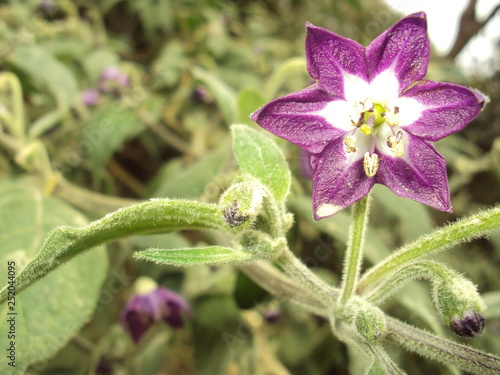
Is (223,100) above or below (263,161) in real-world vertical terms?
below

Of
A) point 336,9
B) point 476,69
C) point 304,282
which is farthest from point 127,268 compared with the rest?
point 336,9

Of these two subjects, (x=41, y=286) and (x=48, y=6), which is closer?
(x=41, y=286)

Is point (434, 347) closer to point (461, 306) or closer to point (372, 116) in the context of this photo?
point (461, 306)

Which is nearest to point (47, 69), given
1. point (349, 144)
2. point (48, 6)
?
point (48, 6)

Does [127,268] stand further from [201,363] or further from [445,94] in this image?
[445,94]

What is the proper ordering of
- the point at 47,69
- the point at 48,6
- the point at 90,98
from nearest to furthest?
the point at 47,69 → the point at 90,98 → the point at 48,6

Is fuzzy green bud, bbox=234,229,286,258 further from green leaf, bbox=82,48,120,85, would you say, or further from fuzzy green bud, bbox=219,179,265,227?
green leaf, bbox=82,48,120,85
